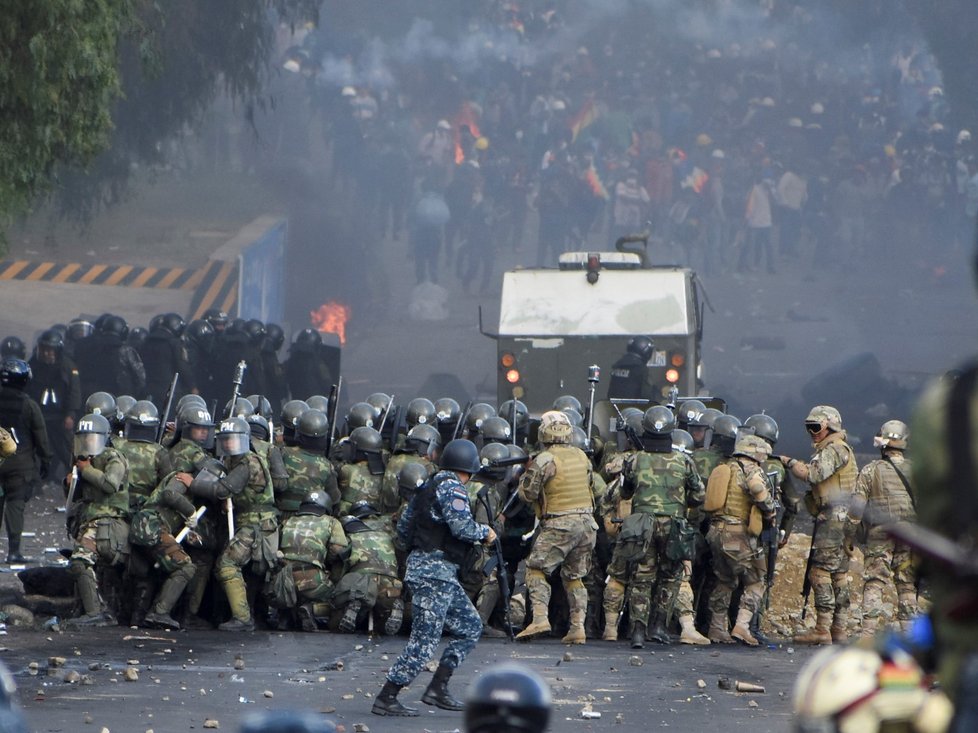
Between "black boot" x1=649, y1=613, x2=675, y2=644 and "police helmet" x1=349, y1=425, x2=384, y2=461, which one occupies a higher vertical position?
"police helmet" x1=349, y1=425, x2=384, y2=461

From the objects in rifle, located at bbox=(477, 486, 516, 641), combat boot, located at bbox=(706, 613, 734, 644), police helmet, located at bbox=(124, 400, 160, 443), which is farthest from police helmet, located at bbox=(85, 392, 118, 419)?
combat boot, located at bbox=(706, 613, 734, 644)

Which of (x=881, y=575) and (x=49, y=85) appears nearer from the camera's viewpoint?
(x=881, y=575)

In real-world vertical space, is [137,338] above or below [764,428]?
above

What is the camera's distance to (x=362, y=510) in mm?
11930

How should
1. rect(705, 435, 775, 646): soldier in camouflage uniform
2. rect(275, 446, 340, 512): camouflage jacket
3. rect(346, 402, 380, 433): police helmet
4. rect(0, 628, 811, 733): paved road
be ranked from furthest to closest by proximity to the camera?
rect(346, 402, 380, 433): police helmet < rect(275, 446, 340, 512): camouflage jacket < rect(705, 435, 775, 646): soldier in camouflage uniform < rect(0, 628, 811, 733): paved road

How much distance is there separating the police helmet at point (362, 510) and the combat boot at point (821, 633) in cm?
285

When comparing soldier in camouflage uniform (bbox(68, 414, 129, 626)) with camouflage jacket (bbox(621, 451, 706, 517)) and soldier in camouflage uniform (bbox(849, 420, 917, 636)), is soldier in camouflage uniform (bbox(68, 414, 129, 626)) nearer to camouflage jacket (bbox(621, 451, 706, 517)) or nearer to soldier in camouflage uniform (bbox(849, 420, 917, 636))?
camouflage jacket (bbox(621, 451, 706, 517))

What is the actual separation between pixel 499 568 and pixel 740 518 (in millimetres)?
1615

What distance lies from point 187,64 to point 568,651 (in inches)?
736

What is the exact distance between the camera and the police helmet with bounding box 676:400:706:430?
44.0ft

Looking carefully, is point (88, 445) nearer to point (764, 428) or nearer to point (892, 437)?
point (764, 428)

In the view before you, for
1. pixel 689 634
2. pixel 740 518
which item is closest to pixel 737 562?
pixel 740 518

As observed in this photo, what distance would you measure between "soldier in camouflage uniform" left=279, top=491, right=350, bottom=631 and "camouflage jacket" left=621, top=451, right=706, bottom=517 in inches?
72.9

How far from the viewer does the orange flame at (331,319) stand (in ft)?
98.7
